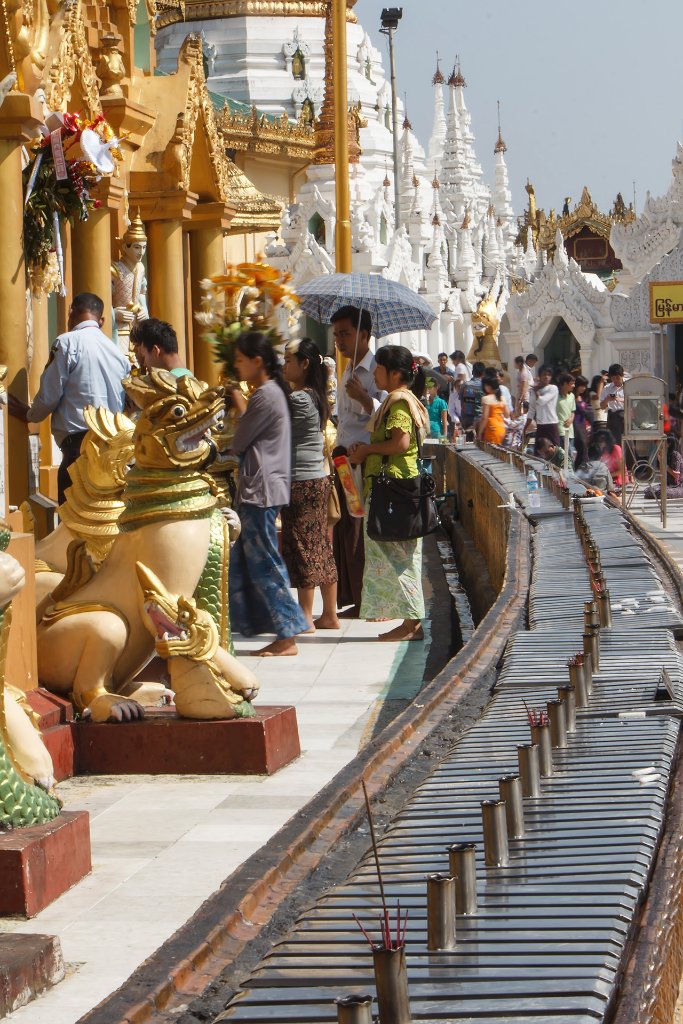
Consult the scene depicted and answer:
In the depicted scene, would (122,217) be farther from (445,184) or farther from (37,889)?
(445,184)

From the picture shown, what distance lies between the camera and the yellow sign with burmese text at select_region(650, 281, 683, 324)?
73.4 ft

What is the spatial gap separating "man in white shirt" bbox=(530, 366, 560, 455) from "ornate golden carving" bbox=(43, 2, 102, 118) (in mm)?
9028

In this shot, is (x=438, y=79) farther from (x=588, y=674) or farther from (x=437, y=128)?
(x=588, y=674)

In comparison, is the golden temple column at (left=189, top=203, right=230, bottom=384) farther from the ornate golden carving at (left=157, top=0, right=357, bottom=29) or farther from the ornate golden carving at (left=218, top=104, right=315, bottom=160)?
the ornate golden carving at (left=157, top=0, right=357, bottom=29)

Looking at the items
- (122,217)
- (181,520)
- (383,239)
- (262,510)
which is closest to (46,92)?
(122,217)

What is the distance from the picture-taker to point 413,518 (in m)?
9.36

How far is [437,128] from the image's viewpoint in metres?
70.1

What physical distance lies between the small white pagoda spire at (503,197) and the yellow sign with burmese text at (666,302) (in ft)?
155

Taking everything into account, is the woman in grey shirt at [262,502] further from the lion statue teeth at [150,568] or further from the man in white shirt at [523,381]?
the man in white shirt at [523,381]

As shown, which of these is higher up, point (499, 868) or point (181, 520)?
point (181, 520)

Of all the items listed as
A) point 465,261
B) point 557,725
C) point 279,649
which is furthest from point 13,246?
point 465,261

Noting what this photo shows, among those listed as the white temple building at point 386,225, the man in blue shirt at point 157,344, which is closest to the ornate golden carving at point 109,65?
the man in blue shirt at point 157,344

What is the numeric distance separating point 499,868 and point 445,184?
210 feet

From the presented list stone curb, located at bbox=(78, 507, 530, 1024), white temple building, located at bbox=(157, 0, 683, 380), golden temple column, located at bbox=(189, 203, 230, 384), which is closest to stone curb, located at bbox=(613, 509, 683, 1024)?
stone curb, located at bbox=(78, 507, 530, 1024)
